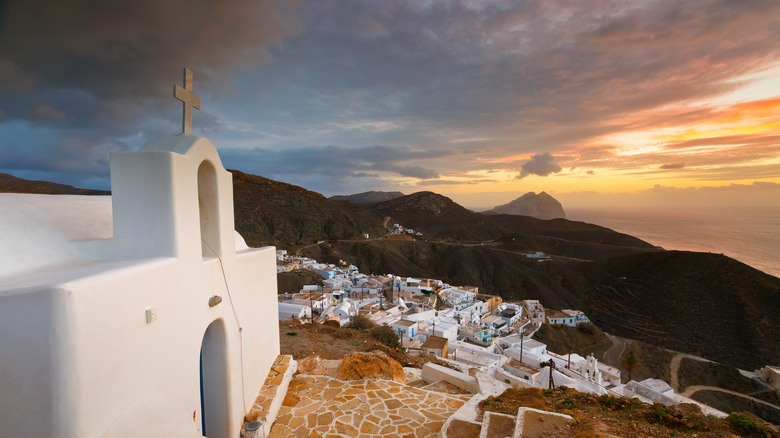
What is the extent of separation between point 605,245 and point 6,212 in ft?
257

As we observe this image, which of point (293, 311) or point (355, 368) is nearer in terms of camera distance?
point (355, 368)

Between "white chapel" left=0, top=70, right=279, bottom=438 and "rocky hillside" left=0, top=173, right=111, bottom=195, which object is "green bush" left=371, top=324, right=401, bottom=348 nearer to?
"white chapel" left=0, top=70, right=279, bottom=438

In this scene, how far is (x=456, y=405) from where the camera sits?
529 centimetres

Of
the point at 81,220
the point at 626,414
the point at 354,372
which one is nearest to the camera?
the point at 81,220

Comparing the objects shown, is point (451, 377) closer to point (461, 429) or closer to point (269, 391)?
point (461, 429)

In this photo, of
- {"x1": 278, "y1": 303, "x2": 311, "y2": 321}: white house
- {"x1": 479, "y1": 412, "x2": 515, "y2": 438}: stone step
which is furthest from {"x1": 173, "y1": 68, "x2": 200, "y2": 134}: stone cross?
Result: {"x1": 278, "y1": 303, "x2": 311, "y2": 321}: white house

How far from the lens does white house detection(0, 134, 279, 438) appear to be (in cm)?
187

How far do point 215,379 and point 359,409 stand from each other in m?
2.02

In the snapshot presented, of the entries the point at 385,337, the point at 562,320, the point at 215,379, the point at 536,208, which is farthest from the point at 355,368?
the point at 536,208

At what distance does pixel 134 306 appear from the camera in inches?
95.9

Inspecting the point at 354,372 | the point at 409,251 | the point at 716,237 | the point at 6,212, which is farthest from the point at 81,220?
the point at 716,237

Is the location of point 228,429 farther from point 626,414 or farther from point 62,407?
point 626,414

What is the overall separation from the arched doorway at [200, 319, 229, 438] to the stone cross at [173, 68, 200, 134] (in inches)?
89.7

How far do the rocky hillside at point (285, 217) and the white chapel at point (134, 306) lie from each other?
1804 inches
